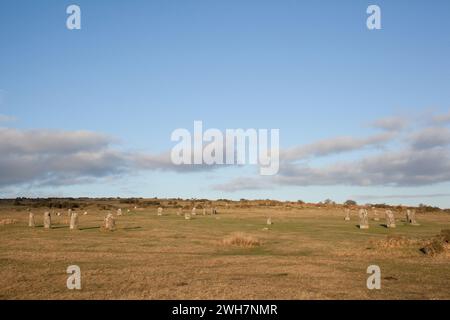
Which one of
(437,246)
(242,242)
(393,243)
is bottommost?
(242,242)

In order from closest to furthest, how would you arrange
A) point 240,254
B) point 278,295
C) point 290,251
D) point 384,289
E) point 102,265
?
1. point 278,295
2. point 384,289
3. point 102,265
4. point 240,254
5. point 290,251

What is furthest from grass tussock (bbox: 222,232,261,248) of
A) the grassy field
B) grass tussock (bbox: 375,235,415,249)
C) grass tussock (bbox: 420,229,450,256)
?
grass tussock (bbox: 420,229,450,256)

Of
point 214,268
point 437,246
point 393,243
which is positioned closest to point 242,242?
point 393,243

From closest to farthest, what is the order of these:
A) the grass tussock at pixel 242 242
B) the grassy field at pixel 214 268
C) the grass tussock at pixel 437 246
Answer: the grassy field at pixel 214 268 < the grass tussock at pixel 437 246 < the grass tussock at pixel 242 242

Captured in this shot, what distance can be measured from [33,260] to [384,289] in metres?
14.3

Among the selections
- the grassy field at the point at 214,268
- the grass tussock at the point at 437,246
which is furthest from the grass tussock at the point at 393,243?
the grass tussock at the point at 437,246

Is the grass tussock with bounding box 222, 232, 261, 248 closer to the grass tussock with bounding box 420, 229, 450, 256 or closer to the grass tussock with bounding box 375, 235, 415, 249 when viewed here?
the grass tussock with bounding box 375, 235, 415, 249

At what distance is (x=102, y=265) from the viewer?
1861 centimetres

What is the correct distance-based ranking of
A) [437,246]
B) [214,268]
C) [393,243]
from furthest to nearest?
[393,243], [437,246], [214,268]

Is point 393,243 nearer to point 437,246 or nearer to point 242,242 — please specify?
point 437,246

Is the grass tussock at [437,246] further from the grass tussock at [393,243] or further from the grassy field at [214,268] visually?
the grass tussock at [393,243]
